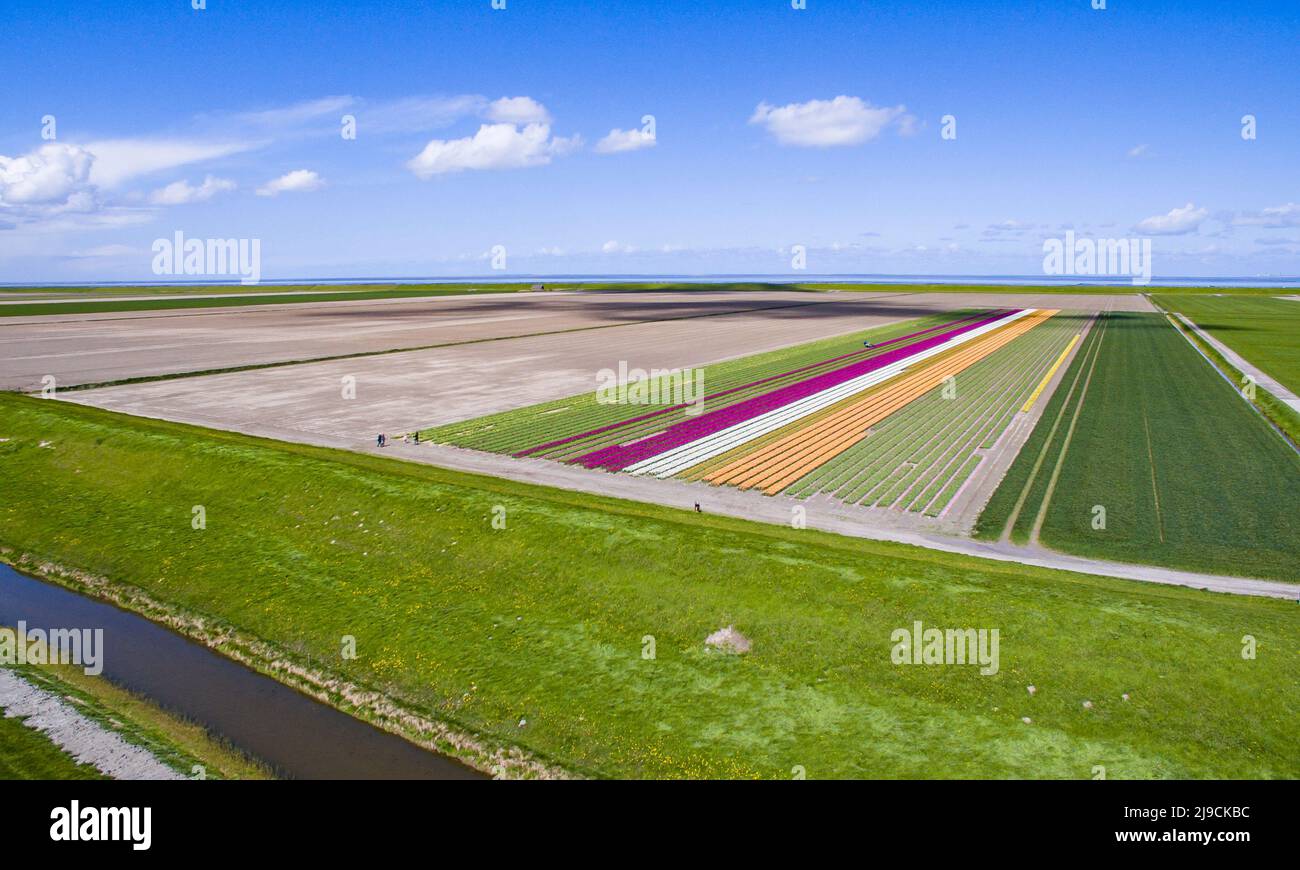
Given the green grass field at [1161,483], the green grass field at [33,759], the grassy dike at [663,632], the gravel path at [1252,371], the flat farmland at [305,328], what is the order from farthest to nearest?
the flat farmland at [305,328], the gravel path at [1252,371], the green grass field at [1161,483], the grassy dike at [663,632], the green grass field at [33,759]

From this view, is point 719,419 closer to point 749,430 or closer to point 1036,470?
point 749,430

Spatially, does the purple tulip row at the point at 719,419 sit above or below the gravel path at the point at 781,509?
above

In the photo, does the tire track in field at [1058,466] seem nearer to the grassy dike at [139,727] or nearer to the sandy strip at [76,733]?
the grassy dike at [139,727]

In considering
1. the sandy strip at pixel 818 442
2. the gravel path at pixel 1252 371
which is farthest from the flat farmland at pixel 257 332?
the gravel path at pixel 1252 371

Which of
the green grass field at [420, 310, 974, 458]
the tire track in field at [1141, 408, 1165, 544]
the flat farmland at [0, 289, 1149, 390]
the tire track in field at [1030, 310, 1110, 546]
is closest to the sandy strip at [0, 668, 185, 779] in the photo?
the green grass field at [420, 310, 974, 458]

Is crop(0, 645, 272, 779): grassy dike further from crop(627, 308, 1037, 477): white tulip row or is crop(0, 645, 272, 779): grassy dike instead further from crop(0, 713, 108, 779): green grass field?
crop(627, 308, 1037, 477): white tulip row

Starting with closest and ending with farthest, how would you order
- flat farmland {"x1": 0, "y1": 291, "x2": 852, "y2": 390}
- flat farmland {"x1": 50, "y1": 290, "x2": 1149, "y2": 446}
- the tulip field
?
the tulip field → flat farmland {"x1": 50, "y1": 290, "x2": 1149, "y2": 446} → flat farmland {"x1": 0, "y1": 291, "x2": 852, "y2": 390}
